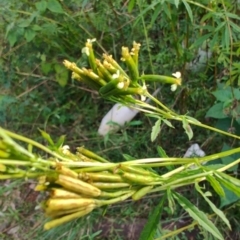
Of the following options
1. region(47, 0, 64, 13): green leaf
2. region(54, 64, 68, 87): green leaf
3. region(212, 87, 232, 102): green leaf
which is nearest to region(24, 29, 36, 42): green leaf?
region(47, 0, 64, 13): green leaf

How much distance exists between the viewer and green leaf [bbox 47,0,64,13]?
186 centimetres

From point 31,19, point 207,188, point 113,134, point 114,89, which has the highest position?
point 114,89

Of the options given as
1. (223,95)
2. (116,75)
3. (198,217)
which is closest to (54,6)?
(223,95)

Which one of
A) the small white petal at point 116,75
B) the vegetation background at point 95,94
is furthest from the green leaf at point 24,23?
the small white petal at point 116,75

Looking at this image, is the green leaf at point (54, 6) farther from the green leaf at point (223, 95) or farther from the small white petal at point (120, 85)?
the small white petal at point (120, 85)

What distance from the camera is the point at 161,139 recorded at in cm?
198

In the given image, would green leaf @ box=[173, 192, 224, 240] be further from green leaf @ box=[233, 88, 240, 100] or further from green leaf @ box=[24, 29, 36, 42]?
green leaf @ box=[24, 29, 36, 42]

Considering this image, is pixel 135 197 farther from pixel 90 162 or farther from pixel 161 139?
pixel 161 139

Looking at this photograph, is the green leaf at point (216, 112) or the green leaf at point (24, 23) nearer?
the green leaf at point (216, 112)

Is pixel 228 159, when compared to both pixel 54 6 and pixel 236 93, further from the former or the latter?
pixel 54 6

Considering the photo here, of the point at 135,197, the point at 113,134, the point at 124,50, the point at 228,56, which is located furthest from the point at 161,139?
the point at 135,197

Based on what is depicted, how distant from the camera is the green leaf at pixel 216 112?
1.75 metres

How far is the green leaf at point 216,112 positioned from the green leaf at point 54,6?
611mm

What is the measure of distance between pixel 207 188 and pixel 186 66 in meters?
0.44
